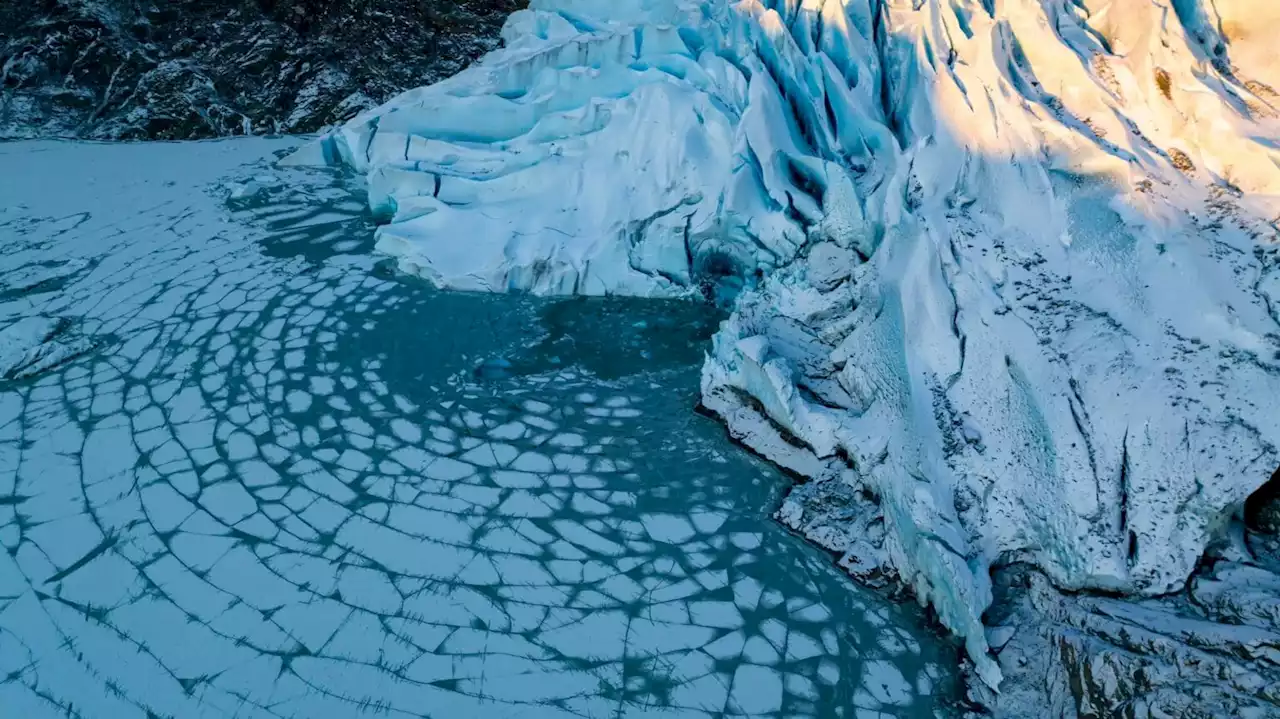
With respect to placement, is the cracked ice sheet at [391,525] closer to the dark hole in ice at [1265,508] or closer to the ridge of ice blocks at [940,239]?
the ridge of ice blocks at [940,239]

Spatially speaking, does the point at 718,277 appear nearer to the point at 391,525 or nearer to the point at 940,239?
the point at 940,239

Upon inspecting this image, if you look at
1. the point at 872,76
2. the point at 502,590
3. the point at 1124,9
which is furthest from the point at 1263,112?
the point at 502,590

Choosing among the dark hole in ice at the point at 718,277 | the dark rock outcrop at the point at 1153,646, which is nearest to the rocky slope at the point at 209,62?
the dark hole in ice at the point at 718,277

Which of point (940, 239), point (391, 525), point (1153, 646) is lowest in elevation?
point (391, 525)

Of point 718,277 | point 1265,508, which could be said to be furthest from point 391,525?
point 1265,508

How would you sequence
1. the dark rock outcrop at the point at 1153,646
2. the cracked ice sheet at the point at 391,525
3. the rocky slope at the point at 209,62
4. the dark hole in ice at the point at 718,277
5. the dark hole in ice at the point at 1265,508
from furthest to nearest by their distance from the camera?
1. the rocky slope at the point at 209,62
2. the dark hole in ice at the point at 718,277
3. the dark hole in ice at the point at 1265,508
4. the cracked ice sheet at the point at 391,525
5. the dark rock outcrop at the point at 1153,646

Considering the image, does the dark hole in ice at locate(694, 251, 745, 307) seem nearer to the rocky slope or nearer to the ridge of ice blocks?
the ridge of ice blocks
